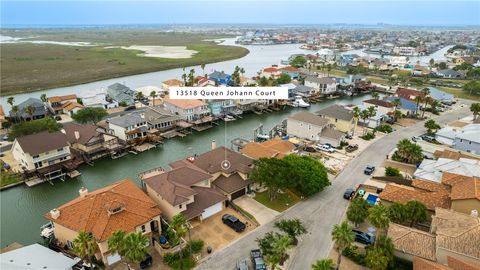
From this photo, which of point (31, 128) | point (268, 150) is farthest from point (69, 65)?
point (268, 150)

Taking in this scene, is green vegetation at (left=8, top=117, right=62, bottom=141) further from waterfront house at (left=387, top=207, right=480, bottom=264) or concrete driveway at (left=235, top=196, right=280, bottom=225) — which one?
waterfront house at (left=387, top=207, right=480, bottom=264)

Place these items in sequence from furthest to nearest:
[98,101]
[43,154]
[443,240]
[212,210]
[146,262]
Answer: [98,101] → [43,154] → [212,210] → [146,262] → [443,240]

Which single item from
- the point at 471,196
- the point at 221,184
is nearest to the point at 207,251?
the point at 221,184

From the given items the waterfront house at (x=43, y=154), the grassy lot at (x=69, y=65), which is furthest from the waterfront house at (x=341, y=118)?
the grassy lot at (x=69, y=65)

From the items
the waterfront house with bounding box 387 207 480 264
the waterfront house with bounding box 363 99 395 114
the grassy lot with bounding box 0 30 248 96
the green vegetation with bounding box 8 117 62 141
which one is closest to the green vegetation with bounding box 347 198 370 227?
the waterfront house with bounding box 387 207 480 264

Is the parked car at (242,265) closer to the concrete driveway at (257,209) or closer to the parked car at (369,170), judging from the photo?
the concrete driveway at (257,209)

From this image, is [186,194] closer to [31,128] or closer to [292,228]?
[292,228]

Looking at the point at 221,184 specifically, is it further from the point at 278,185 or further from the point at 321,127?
the point at 321,127
